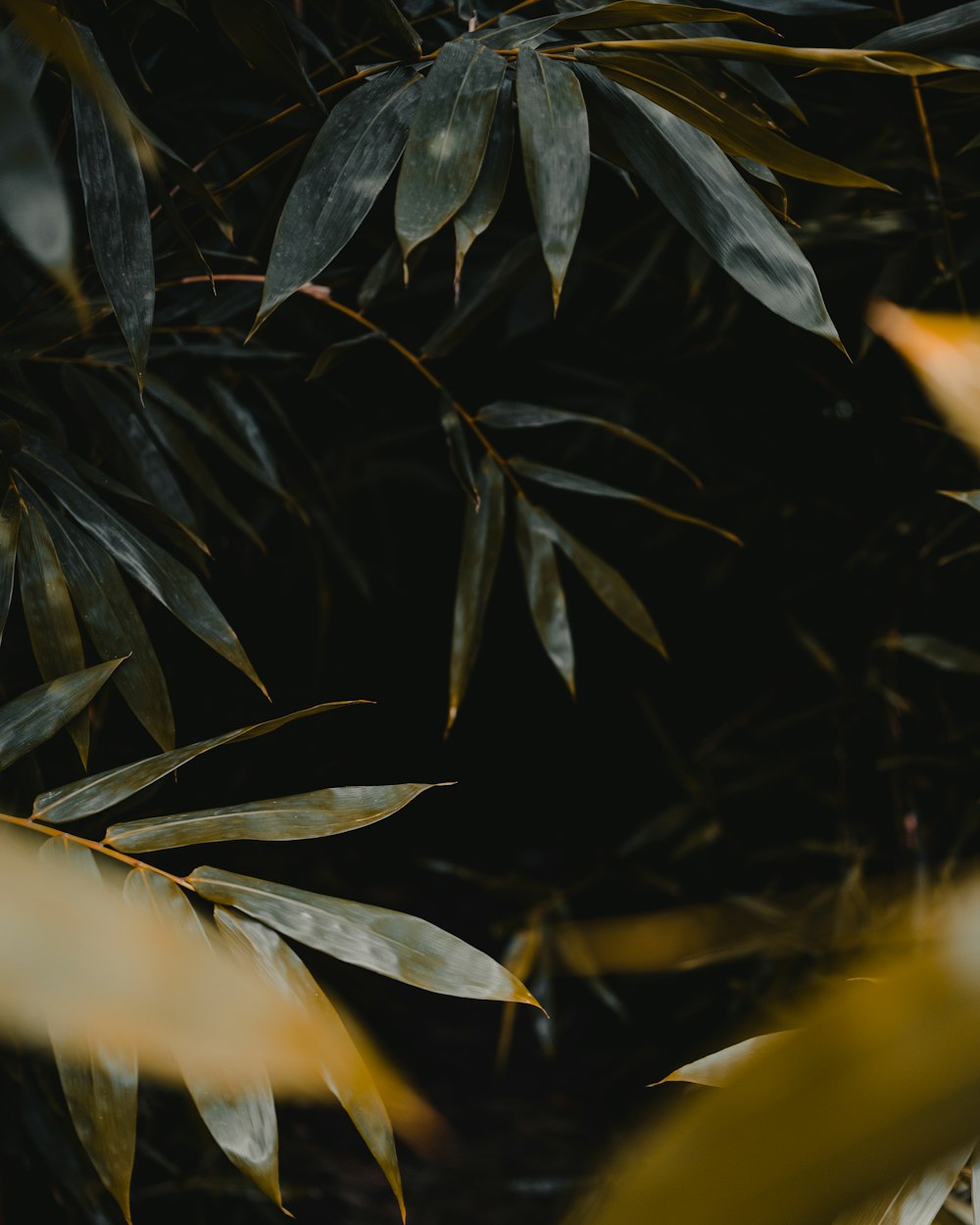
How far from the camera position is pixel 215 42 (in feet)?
2.47

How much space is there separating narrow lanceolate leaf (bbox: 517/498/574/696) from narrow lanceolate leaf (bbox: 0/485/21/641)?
1.05 feet

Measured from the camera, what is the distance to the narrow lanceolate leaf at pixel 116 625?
0.49m

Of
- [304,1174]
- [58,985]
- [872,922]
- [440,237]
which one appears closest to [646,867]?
[872,922]

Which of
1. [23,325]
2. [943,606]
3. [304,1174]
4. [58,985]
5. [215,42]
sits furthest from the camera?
[304,1174]

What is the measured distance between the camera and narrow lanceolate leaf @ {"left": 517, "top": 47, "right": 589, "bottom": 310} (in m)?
0.41

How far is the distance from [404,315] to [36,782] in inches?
23.9

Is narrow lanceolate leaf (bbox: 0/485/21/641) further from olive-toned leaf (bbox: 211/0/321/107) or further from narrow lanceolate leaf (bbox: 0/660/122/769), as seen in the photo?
olive-toned leaf (bbox: 211/0/321/107)

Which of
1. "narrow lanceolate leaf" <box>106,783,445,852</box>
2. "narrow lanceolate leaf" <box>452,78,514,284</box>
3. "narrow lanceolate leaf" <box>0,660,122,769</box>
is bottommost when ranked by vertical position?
"narrow lanceolate leaf" <box>106,783,445,852</box>

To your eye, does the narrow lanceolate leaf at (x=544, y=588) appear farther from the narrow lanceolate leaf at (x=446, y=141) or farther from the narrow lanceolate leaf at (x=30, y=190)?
the narrow lanceolate leaf at (x=30, y=190)

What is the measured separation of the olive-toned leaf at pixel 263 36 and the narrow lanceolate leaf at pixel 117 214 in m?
0.07

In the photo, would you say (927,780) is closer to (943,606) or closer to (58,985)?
(943,606)

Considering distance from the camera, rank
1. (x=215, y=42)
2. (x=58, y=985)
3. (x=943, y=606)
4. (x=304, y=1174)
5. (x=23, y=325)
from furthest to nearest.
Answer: (x=304, y=1174) → (x=943, y=606) → (x=215, y=42) → (x=23, y=325) → (x=58, y=985)

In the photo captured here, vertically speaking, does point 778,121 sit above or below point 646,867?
above

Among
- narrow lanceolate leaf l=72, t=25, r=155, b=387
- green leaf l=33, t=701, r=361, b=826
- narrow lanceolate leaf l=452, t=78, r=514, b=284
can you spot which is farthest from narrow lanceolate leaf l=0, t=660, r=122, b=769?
narrow lanceolate leaf l=452, t=78, r=514, b=284
